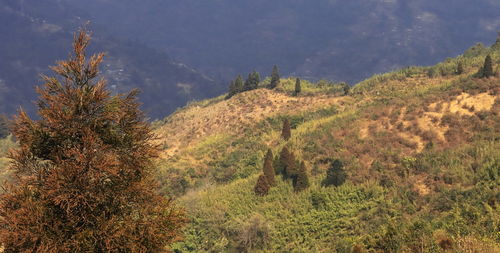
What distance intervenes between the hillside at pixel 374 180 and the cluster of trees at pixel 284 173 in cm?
82

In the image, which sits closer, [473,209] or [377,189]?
[473,209]

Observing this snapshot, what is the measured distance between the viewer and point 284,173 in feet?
133

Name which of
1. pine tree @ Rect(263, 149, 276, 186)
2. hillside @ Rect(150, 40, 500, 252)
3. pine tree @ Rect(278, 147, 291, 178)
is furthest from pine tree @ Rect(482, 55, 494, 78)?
pine tree @ Rect(263, 149, 276, 186)

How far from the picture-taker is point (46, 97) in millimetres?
10070

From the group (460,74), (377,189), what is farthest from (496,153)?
(460,74)

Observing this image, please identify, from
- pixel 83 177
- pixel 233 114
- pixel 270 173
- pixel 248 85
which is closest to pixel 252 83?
pixel 248 85

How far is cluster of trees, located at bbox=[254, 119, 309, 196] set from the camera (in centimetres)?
3747

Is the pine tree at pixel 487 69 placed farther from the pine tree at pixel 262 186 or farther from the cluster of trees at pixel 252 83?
the cluster of trees at pixel 252 83

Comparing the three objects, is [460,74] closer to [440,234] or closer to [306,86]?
[306,86]

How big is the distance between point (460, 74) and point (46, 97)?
178 feet

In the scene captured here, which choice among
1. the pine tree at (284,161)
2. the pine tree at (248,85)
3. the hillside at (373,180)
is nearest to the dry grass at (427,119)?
the hillside at (373,180)

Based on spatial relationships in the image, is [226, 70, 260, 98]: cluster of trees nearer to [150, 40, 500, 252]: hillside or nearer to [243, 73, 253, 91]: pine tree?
[243, 73, 253, 91]: pine tree

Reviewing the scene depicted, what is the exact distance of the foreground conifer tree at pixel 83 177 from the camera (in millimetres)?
9445

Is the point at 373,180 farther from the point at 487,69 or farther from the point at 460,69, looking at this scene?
the point at 460,69
